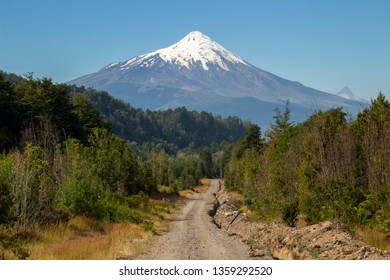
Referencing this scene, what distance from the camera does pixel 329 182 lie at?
23.5m

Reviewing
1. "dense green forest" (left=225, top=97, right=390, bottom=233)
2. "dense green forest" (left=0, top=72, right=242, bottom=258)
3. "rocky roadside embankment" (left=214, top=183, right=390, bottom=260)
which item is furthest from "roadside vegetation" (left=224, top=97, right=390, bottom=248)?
"dense green forest" (left=0, top=72, right=242, bottom=258)

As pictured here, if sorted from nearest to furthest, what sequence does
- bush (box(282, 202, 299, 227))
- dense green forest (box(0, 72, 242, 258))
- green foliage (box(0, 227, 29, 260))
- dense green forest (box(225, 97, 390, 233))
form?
green foliage (box(0, 227, 29, 260))
dense green forest (box(0, 72, 242, 258))
dense green forest (box(225, 97, 390, 233))
bush (box(282, 202, 299, 227))

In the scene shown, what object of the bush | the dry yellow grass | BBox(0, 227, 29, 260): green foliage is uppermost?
BBox(0, 227, 29, 260): green foliage

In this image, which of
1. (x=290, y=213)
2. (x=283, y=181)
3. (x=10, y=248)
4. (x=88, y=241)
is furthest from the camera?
(x=283, y=181)

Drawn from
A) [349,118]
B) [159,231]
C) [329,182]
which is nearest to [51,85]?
[159,231]

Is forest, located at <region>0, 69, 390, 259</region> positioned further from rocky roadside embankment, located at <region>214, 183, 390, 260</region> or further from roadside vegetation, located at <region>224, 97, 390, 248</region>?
rocky roadside embankment, located at <region>214, 183, 390, 260</region>

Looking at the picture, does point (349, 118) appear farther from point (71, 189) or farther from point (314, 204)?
point (71, 189)

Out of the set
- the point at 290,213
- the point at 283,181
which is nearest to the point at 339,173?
the point at 290,213

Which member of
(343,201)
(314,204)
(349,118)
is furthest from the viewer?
(349,118)

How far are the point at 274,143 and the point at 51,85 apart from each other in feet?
99.2

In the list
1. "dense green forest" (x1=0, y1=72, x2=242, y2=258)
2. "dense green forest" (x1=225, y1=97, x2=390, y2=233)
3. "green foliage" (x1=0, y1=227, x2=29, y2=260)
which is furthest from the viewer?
"dense green forest" (x1=225, y1=97, x2=390, y2=233)

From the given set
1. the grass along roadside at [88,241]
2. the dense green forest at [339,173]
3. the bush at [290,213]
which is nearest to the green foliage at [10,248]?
the grass along roadside at [88,241]

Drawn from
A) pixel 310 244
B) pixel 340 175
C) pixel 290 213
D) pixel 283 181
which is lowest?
pixel 290 213

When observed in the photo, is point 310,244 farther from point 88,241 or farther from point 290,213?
point 290,213
